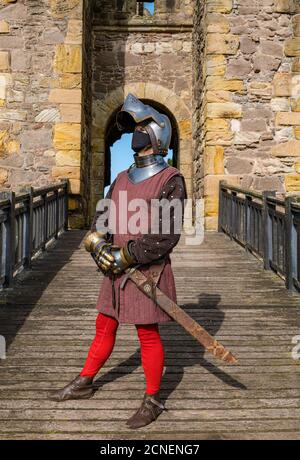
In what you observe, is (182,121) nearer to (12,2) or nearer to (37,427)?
(12,2)

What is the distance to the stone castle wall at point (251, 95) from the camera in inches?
346

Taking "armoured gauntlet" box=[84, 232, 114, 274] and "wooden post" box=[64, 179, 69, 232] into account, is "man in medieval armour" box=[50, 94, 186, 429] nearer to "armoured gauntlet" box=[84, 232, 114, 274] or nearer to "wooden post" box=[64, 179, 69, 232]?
"armoured gauntlet" box=[84, 232, 114, 274]

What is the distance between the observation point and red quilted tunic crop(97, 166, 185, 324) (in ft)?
8.12

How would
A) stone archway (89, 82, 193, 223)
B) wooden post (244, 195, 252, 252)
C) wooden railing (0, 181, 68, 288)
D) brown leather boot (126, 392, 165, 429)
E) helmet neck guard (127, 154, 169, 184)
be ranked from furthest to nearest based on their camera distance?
stone archway (89, 82, 193, 223) → wooden post (244, 195, 252, 252) → wooden railing (0, 181, 68, 288) → helmet neck guard (127, 154, 169, 184) → brown leather boot (126, 392, 165, 429)

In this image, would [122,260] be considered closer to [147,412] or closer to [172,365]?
[147,412]

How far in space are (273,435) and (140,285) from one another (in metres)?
0.96

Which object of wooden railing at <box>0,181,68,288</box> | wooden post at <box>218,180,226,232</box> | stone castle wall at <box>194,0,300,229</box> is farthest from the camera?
stone castle wall at <box>194,0,300,229</box>

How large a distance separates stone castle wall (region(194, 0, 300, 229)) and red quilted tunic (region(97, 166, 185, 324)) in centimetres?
→ 634

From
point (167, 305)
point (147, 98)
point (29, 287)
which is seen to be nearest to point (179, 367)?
point (167, 305)

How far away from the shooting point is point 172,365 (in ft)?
10.7

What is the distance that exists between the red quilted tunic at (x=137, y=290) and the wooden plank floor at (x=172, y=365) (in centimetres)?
52

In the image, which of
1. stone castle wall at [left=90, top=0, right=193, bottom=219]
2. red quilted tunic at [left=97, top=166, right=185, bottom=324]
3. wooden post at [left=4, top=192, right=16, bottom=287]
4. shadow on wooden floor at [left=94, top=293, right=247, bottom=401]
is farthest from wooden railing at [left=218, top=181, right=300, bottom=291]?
stone castle wall at [left=90, top=0, right=193, bottom=219]

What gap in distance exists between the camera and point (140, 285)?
2480mm

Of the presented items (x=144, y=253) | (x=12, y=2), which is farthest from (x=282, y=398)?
(x=12, y=2)
